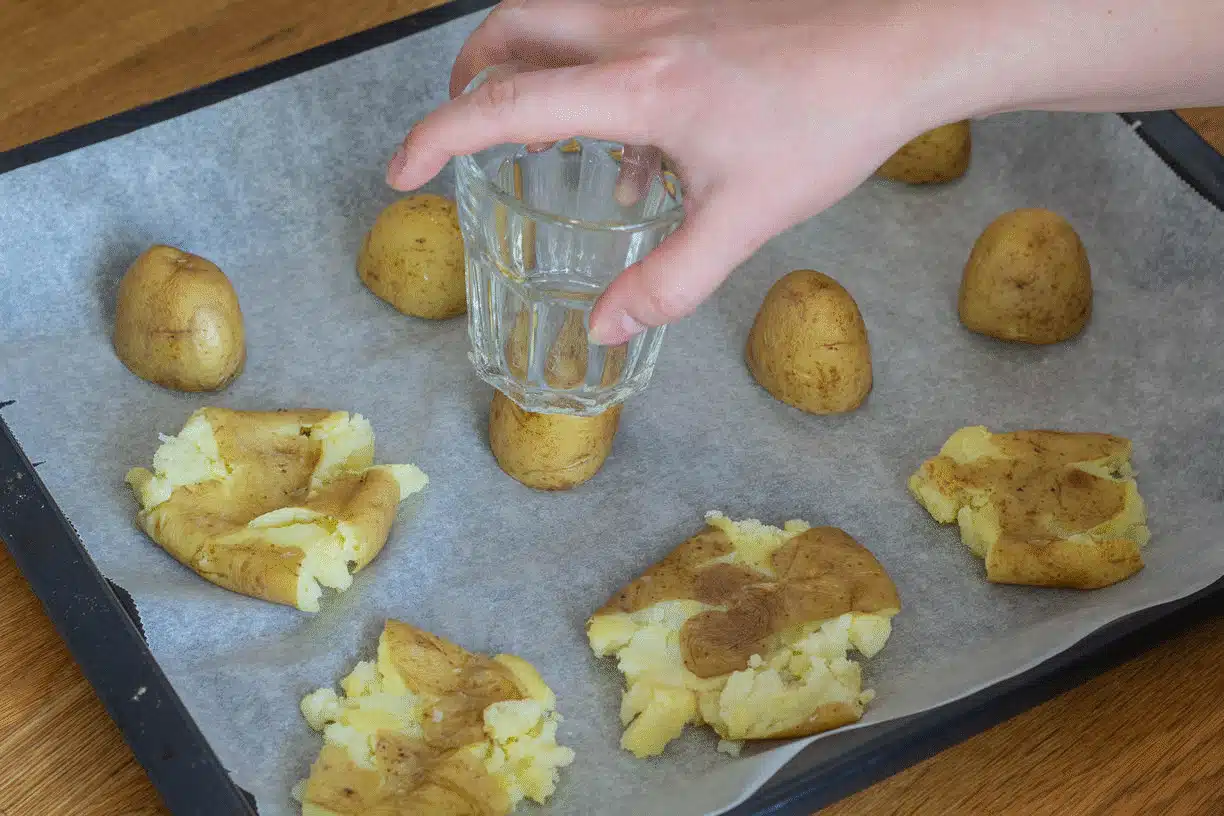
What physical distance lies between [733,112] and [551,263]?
231 millimetres

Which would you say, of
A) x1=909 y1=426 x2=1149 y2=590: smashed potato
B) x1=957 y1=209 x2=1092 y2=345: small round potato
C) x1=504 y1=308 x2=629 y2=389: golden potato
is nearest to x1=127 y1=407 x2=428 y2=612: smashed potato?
x1=504 y1=308 x2=629 y2=389: golden potato

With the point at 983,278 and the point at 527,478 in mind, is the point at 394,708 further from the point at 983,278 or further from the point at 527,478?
the point at 983,278

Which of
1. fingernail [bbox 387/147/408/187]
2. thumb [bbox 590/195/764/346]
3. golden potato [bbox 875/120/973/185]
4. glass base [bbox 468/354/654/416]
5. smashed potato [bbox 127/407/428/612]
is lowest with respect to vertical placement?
smashed potato [bbox 127/407/428/612]

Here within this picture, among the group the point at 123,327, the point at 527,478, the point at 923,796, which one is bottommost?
the point at 923,796

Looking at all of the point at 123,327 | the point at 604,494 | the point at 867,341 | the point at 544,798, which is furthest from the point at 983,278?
the point at 123,327

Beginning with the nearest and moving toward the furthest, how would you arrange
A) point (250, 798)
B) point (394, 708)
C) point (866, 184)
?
point (250, 798) < point (394, 708) < point (866, 184)

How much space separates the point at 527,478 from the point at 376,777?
318mm

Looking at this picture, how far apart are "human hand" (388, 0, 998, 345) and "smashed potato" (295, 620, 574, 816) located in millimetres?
314

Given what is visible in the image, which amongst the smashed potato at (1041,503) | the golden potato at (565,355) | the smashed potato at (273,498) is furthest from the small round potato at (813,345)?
the smashed potato at (273,498)

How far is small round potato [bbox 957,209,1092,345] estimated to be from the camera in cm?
135

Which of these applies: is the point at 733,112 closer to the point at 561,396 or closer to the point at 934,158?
the point at 561,396

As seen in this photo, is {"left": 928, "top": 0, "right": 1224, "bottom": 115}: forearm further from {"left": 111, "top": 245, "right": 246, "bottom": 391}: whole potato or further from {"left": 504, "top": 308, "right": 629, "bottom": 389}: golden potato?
{"left": 111, "top": 245, "right": 246, "bottom": 391}: whole potato

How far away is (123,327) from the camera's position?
1.24 metres

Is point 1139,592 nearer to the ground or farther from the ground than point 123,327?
nearer to the ground
